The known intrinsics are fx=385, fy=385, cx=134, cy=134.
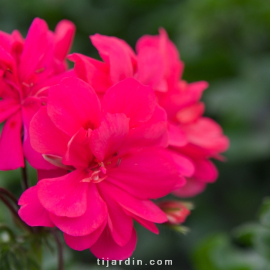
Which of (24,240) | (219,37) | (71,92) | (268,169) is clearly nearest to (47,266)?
(24,240)

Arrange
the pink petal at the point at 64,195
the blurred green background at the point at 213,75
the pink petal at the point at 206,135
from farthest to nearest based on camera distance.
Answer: the blurred green background at the point at 213,75, the pink petal at the point at 206,135, the pink petal at the point at 64,195

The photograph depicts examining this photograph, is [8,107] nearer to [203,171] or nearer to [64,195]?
[64,195]

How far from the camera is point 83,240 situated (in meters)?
0.71

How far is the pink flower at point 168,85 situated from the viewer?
80 cm

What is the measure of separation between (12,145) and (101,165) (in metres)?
0.18

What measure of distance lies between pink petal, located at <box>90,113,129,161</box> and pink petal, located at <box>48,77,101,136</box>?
4 cm

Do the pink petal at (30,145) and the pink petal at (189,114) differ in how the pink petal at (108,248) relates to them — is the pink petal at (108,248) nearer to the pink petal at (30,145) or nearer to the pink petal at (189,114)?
the pink petal at (30,145)

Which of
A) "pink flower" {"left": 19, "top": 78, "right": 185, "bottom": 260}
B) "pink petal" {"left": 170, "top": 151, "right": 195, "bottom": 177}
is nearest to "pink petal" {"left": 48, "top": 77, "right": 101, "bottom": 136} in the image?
"pink flower" {"left": 19, "top": 78, "right": 185, "bottom": 260}

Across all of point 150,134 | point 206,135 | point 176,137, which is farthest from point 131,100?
point 206,135

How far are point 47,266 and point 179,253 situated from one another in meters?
0.70

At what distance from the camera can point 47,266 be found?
1.48 m

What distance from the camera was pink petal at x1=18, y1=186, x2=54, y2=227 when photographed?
688mm

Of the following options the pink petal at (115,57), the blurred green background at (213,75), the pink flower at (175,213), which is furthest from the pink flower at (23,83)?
the blurred green background at (213,75)

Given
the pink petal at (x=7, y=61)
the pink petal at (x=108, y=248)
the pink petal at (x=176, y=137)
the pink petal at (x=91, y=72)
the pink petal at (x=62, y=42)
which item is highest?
the pink petal at (x=62, y=42)
